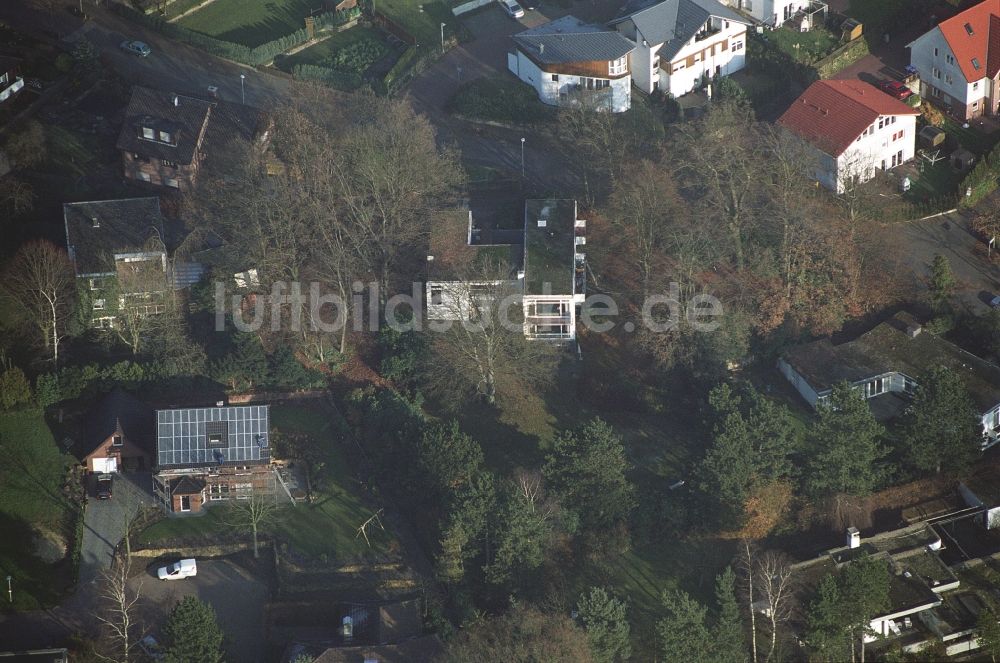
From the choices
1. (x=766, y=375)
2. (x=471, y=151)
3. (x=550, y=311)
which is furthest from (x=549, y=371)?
(x=471, y=151)

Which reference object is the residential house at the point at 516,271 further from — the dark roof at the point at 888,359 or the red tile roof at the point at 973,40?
the red tile roof at the point at 973,40

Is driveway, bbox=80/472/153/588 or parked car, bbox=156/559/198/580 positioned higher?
driveway, bbox=80/472/153/588

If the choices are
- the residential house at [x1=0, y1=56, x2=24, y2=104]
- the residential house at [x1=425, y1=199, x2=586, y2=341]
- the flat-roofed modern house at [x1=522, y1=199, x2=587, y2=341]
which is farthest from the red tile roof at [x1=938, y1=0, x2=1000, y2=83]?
the residential house at [x1=0, y1=56, x2=24, y2=104]

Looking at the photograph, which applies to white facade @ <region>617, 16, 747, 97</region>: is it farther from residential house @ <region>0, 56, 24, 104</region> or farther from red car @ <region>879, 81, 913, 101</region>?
residential house @ <region>0, 56, 24, 104</region>

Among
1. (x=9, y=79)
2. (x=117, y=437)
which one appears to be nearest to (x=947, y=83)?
(x=117, y=437)

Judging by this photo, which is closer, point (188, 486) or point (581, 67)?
point (188, 486)

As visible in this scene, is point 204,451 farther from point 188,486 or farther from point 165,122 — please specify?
point 165,122

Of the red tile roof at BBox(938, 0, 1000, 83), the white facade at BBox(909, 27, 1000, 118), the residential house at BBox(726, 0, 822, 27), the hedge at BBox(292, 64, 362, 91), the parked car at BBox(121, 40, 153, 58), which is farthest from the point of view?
the residential house at BBox(726, 0, 822, 27)

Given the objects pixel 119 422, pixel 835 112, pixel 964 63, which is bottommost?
pixel 119 422
